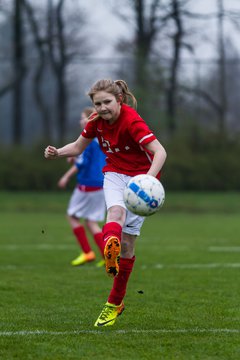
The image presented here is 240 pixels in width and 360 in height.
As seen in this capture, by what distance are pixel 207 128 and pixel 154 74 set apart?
115 inches

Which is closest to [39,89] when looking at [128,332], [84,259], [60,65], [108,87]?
[60,65]

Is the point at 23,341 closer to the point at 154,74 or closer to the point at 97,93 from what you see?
the point at 97,93

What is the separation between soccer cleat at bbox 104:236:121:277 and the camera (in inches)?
227

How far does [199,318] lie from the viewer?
633cm

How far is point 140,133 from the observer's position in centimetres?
610

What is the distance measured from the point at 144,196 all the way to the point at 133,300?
206 cm

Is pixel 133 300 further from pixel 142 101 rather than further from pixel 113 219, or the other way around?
pixel 142 101

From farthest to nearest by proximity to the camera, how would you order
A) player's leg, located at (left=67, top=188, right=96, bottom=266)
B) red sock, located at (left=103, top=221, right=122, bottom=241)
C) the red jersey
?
player's leg, located at (left=67, top=188, right=96, bottom=266), the red jersey, red sock, located at (left=103, top=221, right=122, bottom=241)

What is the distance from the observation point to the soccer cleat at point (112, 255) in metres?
5.75

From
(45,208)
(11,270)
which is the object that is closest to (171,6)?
(45,208)

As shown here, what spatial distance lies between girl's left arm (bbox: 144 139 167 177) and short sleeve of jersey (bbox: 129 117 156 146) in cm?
4

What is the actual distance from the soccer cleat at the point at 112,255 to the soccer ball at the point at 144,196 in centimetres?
28

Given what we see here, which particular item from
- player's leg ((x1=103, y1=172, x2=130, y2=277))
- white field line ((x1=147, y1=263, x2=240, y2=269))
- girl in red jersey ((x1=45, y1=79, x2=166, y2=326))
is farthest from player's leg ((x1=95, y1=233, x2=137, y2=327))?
white field line ((x1=147, y1=263, x2=240, y2=269))

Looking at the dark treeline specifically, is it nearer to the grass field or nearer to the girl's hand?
the grass field
